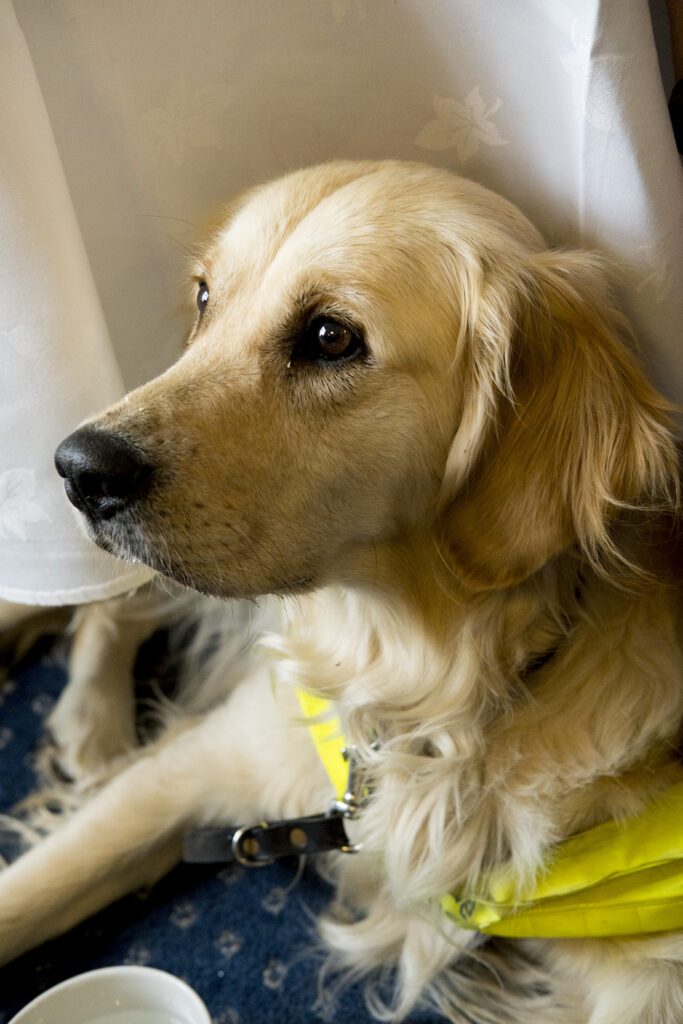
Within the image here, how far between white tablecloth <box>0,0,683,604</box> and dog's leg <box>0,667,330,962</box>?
38 cm

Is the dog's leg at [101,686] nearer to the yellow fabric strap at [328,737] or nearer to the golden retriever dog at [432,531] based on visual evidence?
the golden retriever dog at [432,531]

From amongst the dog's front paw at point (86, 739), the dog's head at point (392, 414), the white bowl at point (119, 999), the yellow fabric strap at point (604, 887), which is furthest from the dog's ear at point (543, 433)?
the dog's front paw at point (86, 739)

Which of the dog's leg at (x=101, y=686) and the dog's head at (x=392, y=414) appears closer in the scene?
the dog's head at (x=392, y=414)

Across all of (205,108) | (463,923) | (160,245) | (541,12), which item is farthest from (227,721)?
(541,12)

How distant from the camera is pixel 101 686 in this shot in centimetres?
164

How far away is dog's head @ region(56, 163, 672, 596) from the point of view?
97 centimetres

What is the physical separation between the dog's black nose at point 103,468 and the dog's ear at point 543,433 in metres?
0.34

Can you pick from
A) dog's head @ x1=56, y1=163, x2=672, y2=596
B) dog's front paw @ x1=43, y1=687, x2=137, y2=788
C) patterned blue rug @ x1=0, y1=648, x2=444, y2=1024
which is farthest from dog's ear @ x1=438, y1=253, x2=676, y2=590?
dog's front paw @ x1=43, y1=687, x2=137, y2=788

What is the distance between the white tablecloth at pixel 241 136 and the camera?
3.20 feet

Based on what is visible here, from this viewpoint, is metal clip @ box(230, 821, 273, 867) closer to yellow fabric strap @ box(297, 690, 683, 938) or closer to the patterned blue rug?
the patterned blue rug

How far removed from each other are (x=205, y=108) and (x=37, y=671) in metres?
1.10

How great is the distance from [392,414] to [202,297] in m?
0.35

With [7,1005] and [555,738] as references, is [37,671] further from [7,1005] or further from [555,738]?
[555,738]

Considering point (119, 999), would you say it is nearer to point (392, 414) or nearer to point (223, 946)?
point (223, 946)
